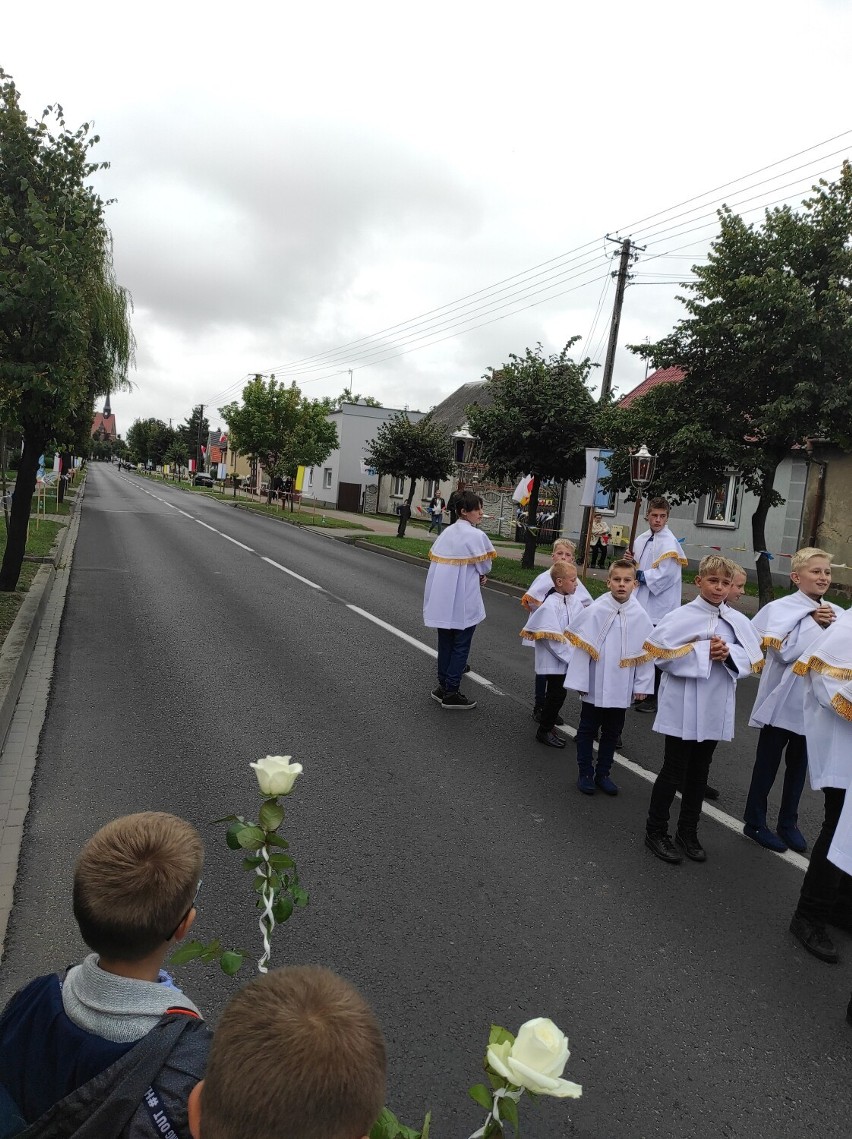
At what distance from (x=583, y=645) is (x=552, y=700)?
112cm

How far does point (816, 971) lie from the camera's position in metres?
3.67

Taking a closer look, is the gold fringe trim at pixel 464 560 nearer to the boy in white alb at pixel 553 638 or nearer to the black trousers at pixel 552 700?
the boy in white alb at pixel 553 638

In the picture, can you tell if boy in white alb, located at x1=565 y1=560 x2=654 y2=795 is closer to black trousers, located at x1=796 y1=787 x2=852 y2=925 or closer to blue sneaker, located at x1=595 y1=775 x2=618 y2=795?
blue sneaker, located at x1=595 y1=775 x2=618 y2=795

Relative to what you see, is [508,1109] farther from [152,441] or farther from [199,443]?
[152,441]

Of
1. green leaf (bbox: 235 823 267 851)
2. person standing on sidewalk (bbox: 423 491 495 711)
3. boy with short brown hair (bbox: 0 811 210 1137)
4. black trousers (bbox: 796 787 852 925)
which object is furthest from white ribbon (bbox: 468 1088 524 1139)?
person standing on sidewalk (bbox: 423 491 495 711)

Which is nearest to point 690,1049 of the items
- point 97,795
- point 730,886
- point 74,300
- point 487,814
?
point 730,886

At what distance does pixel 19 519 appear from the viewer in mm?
11328

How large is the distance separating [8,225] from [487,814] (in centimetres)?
839

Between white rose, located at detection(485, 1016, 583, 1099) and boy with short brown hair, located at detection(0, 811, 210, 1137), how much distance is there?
59 centimetres

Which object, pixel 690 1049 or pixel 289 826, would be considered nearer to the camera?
pixel 690 1049

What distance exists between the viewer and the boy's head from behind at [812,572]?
4.71 metres

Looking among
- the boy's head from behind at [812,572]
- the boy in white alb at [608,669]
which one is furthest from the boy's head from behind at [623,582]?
the boy's head from behind at [812,572]

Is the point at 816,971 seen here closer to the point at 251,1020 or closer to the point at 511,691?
the point at 251,1020

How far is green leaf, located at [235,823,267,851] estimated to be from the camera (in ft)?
6.50
